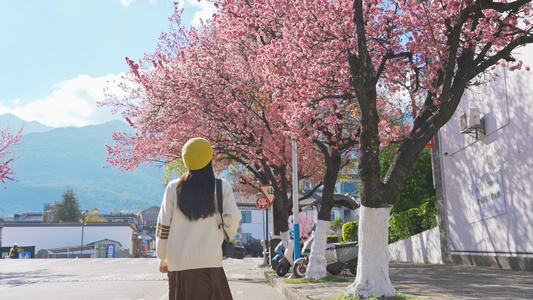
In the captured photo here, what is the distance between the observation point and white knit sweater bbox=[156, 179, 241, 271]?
13.9 ft

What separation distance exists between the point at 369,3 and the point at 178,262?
977 cm

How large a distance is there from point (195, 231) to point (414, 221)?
895 inches

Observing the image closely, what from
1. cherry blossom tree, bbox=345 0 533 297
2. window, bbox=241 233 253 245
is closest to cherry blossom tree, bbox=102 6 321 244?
cherry blossom tree, bbox=345 0 533 297

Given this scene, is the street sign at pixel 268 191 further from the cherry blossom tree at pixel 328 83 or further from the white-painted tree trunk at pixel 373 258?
the white-painted tree trunk at pixel 373 258

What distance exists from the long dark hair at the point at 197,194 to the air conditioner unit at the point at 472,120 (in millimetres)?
13703

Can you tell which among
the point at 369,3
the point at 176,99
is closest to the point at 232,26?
the point at 176,99

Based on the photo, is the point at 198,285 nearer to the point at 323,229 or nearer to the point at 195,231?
the point at 195,231

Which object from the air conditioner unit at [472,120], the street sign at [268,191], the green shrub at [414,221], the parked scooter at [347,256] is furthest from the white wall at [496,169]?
the street sign at [268,191]

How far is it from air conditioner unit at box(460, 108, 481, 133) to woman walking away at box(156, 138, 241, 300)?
44.8 ft

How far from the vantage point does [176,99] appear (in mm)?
21078

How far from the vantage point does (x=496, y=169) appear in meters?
15.9

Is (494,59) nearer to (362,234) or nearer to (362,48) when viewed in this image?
(362,48)

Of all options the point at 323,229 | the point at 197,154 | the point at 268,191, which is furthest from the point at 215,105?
the point at 197,154

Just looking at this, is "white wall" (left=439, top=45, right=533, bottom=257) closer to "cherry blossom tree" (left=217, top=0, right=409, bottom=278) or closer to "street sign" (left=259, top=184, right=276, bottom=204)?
"cherry blossom tree" (left=217, top=0, right=409, bottom=278)
